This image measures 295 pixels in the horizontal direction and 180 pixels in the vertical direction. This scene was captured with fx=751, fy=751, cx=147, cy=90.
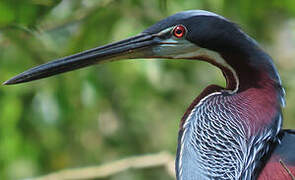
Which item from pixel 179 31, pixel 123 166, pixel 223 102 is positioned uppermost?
pixel 179 31

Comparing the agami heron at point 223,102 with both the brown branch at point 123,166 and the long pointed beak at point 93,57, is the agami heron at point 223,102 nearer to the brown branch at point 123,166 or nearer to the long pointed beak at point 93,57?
the long pointed beak at point 93,57

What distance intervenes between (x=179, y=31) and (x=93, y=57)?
36cm

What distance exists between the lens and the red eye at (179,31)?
117 inches

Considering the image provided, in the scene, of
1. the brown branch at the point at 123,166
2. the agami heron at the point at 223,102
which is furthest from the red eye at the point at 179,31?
the brown branch at the point at 123,166

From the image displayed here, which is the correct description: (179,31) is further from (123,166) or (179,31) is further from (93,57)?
(123,166)

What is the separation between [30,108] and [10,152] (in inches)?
12.9

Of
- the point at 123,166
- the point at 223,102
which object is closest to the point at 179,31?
the point at 223,102

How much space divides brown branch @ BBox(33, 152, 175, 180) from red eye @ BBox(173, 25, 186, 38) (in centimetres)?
149

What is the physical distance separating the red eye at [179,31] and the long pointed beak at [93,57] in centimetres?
8

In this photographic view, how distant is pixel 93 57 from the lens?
297 cm

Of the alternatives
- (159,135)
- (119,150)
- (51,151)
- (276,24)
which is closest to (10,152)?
(51,151)

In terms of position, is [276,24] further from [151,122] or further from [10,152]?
[10,152]

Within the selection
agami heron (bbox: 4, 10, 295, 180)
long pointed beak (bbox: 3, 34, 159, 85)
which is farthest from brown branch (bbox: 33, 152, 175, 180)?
long pointed beak (bbox: 3, 34, 159, 85)

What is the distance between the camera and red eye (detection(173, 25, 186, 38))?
2979 millimetres
